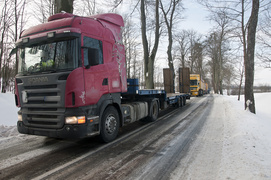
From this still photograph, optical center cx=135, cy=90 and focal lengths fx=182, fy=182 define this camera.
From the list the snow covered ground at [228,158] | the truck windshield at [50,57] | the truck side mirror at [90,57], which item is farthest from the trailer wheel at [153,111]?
the truck windshield at [50,57]

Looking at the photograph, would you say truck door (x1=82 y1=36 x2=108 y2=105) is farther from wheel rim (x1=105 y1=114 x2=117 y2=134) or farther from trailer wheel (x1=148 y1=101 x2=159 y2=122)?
trailer wheel (x1=148 y1=101 x2=159 y2=122)

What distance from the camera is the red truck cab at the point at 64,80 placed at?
4.11 meters

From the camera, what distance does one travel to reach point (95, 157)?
13.4 ft

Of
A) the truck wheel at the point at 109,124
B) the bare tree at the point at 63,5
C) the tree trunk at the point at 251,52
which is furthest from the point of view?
the tree trunk at the point at 251,52

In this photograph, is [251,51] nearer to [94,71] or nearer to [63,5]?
[94,71]

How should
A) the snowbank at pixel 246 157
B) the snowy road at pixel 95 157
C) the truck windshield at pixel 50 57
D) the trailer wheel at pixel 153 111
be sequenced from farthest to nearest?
the trailer wheel at pixel 153 111
the truck windshield at pixel 50 57
the snowy road at pixel 95 157
the snowbank at pixel 246 157

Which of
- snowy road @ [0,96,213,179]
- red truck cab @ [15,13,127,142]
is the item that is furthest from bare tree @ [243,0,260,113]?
red truck cab @ [15,13,127,142]

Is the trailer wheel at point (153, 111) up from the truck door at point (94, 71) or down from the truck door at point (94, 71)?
down

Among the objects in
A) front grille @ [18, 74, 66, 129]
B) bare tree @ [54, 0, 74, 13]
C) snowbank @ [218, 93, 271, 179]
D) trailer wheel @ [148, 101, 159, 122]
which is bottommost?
snowbank @ [218, 93, 271, 179]

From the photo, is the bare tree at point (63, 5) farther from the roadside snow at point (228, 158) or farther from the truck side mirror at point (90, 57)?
the roadside snow at point (228, 158)

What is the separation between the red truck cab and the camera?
411cm

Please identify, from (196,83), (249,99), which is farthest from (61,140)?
(196,83)

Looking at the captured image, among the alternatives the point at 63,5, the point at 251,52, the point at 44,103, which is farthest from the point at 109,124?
the point at 251,52

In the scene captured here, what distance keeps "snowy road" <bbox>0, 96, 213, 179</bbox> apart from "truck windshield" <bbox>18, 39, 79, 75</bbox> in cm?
198
